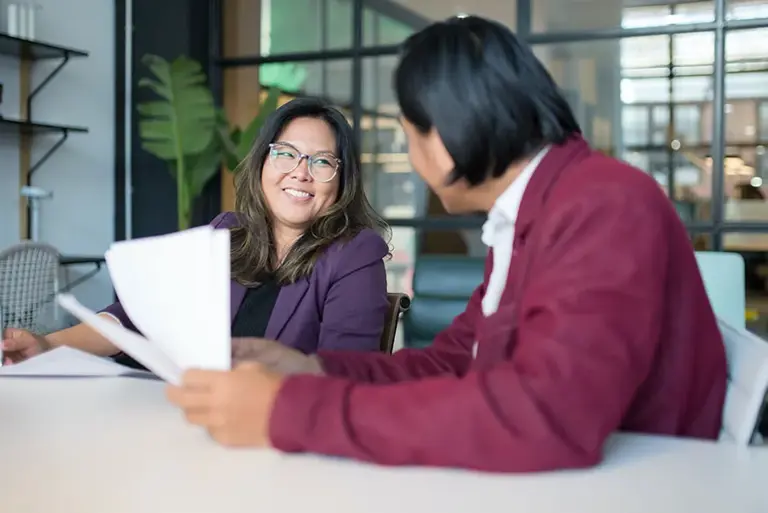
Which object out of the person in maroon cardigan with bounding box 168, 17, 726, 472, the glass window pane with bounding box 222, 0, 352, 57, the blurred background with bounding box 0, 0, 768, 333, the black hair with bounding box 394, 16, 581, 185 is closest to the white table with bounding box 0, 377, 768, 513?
the person in maroon cardigan with bounding box 168, 17, 726, 472

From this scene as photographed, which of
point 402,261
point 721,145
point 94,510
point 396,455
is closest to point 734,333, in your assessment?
point 396,455

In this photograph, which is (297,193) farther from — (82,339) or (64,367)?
(64,367)

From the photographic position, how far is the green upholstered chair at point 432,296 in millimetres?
2457

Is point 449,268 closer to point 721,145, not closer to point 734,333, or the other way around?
point 734,333

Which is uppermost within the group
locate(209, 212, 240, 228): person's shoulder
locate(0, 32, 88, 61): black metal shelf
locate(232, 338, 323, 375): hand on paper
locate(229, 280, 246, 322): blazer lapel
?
locate(0, 32, 88, 61): black metal shelf

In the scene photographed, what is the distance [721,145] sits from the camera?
12.9ft

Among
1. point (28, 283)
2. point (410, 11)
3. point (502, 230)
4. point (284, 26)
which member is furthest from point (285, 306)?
point (284, 26)

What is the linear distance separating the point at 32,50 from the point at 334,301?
3125mm

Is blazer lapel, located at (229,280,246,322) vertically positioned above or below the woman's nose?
below

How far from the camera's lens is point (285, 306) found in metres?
1.69

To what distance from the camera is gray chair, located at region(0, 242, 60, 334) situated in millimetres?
3126

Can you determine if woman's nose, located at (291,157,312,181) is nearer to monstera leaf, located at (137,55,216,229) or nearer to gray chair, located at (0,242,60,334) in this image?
gray chair, located at (0,242,60,334)

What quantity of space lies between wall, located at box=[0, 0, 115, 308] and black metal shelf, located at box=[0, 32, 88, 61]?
71 millimetres

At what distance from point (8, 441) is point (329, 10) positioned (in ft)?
13.7
